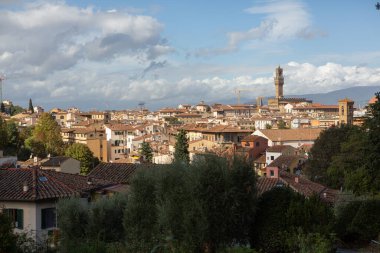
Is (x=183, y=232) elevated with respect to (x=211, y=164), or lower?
lower

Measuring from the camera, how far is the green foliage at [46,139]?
7640 cm

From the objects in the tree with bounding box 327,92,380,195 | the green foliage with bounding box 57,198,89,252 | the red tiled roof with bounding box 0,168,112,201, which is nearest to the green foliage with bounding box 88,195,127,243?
the green foliage with bounding box 57,198,89,252

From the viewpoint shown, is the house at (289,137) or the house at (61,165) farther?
the house at (289,137)

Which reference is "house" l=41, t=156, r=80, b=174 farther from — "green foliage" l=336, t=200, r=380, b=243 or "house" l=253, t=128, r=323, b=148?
"house" l=253, t=128, r=323, b=148

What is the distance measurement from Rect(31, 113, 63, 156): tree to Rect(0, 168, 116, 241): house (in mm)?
53452

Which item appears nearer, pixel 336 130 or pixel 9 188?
pixel 9 188

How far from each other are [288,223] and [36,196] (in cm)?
946

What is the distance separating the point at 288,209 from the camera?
55.7 ft

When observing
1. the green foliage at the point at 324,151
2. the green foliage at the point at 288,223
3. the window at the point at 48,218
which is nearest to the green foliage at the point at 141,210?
the green foliage at the point at 288,223

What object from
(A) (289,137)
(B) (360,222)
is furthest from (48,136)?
(B) (360,222)

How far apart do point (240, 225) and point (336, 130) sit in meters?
34.4

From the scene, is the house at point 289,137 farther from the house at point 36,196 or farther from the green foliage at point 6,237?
the green foliage at point 6,237

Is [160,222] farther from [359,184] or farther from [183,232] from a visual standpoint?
[359,184]

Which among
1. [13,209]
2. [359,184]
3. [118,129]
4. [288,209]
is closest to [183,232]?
[288,209]
